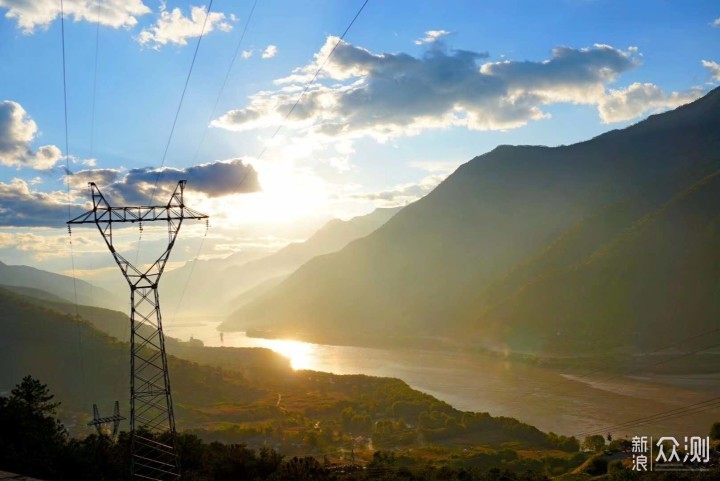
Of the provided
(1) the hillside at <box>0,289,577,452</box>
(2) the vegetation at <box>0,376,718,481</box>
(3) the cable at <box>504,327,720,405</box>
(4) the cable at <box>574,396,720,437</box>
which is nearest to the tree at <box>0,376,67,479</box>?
(2) the vegetation at <box>0,376,718,481</box>

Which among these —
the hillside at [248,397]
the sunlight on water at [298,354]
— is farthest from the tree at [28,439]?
the sunlight on water at [298,354]

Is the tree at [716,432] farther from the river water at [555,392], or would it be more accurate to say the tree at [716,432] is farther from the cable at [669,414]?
the cable at [669,414]

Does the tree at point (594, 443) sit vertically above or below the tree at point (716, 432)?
below

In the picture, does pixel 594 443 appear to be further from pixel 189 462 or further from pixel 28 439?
pixel 28 439

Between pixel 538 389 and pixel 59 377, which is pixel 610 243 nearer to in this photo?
pixel 538 389

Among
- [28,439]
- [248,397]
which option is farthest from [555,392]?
[28,439]
